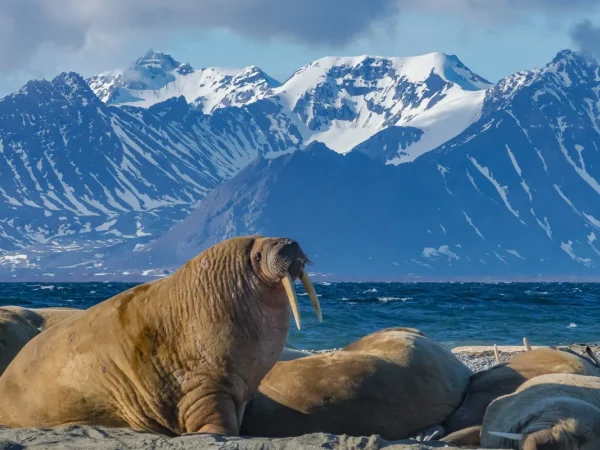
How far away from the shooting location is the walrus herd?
22.5 ft

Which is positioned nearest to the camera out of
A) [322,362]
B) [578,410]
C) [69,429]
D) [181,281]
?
[578,410]

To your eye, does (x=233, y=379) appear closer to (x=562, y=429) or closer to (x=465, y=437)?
(x=465, y=437)

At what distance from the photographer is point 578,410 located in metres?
6.25

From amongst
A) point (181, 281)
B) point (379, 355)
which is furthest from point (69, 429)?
point (379, 355)

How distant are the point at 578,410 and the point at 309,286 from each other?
6.35 ft

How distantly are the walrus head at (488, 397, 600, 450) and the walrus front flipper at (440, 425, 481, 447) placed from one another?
629mm

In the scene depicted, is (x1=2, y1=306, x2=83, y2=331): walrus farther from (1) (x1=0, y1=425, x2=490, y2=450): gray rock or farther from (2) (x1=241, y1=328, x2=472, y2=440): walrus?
(1) (x1=0, y1=425, x2=490, y2=450): gray rock

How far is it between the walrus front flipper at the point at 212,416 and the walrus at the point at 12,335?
3.18 m

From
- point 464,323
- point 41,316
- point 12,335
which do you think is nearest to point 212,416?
point 12,335

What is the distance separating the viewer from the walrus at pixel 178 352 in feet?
22.6

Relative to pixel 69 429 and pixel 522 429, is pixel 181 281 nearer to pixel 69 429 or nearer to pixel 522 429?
pixel 69 429

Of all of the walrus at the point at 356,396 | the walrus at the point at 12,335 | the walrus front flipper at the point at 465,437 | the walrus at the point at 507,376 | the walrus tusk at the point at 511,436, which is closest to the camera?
the walrus tusk at the point at 511,436

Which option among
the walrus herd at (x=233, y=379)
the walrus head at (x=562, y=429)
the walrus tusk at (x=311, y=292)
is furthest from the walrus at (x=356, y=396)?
the walrus head at (x=562, y=429)

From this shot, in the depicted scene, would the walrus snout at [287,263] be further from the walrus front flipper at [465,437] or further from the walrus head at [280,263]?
the walrus front flipper at [465,437]
